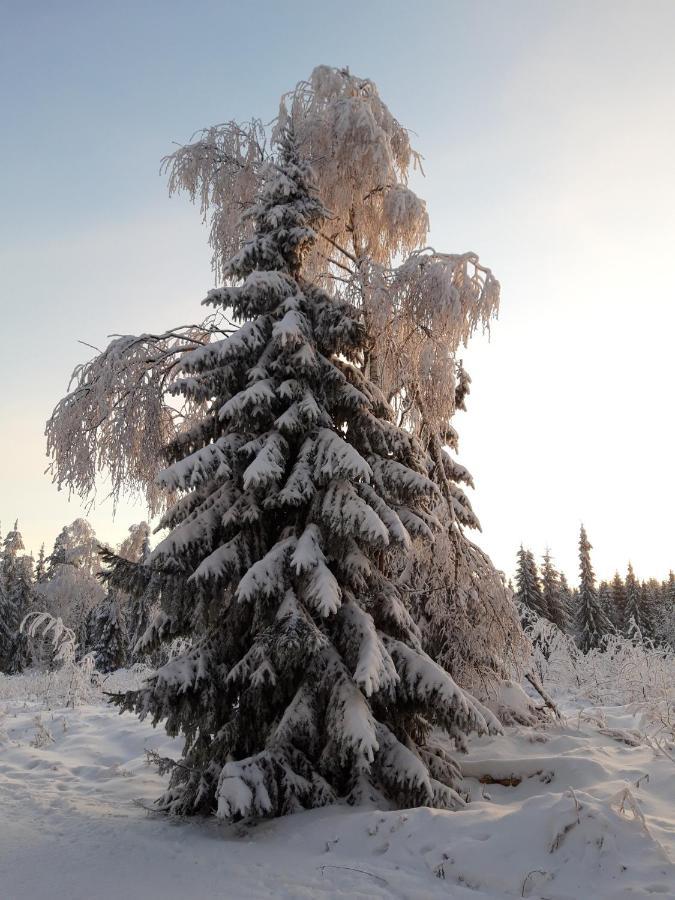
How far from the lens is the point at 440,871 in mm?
3986

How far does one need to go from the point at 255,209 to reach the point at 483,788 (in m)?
7.25

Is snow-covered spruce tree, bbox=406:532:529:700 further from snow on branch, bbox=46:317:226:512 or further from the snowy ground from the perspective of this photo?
snow on branch, bbox=46:317:226:512

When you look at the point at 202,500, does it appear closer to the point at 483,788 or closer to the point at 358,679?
the point at 358,679

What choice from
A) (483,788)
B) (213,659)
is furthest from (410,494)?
(483,788)

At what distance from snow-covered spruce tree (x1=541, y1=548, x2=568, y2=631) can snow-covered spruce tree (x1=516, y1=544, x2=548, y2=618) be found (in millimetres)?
1782

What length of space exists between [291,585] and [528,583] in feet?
137

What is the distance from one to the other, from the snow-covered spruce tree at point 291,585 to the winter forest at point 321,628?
0.03 m

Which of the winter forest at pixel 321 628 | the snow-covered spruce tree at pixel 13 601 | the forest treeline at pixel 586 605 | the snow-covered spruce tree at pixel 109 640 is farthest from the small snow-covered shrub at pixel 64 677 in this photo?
the forest treeline at pixel 586 605

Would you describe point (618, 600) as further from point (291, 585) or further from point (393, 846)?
point (393, 846)

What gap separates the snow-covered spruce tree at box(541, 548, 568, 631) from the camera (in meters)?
49.3

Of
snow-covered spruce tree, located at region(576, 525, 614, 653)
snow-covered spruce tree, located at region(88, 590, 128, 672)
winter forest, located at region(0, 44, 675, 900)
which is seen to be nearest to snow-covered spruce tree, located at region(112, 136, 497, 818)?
winter forest, located at region(0, 44, 675, 900)

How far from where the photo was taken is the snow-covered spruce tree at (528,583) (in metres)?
43.2

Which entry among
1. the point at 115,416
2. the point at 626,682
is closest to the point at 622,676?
the point at 626,682

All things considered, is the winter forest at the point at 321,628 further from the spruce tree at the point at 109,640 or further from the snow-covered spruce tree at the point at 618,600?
the snow-covered spruce tree at the point at 618,600
